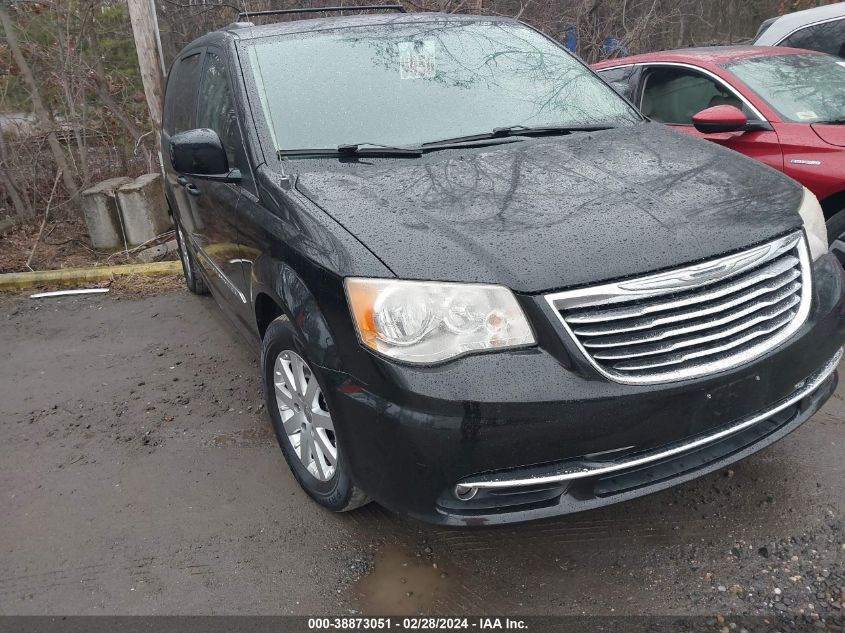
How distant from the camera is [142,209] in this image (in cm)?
645

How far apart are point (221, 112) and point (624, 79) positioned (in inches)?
129

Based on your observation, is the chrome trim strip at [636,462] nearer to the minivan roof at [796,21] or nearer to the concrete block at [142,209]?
the minivan roof at [796,21]

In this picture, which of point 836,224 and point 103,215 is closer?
point 836,224

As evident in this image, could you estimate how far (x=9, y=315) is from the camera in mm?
5230

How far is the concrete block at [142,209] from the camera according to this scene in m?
6.40

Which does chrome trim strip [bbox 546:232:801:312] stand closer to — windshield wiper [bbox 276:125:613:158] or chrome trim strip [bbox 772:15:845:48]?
windshield wiper [bbox 276:125:613:158]

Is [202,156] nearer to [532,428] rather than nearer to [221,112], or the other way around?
[221,112]

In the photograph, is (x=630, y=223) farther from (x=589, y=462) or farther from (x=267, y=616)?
(x=267, y=616)

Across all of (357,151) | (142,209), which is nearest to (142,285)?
(142,209)

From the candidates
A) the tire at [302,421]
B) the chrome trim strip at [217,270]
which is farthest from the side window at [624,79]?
the tire at [302,421]

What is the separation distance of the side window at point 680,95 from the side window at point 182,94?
10.3 ft

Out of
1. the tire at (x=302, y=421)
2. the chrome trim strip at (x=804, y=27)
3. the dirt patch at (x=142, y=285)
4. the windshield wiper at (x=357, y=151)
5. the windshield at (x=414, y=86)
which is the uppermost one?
the windshield at (x=414, y=86)

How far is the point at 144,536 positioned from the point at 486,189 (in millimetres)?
1879

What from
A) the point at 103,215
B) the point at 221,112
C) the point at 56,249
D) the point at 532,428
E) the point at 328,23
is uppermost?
the point at 328,23
